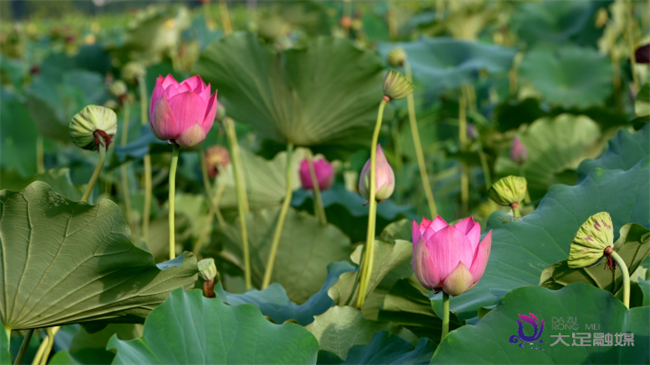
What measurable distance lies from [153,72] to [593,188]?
163cm

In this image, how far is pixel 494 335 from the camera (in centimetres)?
61

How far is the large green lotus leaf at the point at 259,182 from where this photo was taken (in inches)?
69.7

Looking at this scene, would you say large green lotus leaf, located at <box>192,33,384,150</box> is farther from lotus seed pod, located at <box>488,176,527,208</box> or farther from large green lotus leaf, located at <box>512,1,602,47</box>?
large green lotus leaf, located at <box>512,1,602,47</box>

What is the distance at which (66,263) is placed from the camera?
0.73 m

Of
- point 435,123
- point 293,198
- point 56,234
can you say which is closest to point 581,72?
point 435,123

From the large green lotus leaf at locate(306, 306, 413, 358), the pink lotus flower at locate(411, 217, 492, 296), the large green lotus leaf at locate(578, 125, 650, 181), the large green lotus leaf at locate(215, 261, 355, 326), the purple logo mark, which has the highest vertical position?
the pink lotus flower at locate(411, 217, 492, 296)

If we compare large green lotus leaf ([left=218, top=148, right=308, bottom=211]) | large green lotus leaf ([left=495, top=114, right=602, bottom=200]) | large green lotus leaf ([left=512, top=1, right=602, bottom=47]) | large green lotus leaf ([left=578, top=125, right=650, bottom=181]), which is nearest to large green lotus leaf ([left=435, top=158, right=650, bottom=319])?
large green lotus leaf ([left=578, top=125, right=650, bottom=181])

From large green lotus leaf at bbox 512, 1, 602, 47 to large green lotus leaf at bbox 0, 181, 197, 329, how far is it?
2.75 metres

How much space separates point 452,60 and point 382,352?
171 centimetres

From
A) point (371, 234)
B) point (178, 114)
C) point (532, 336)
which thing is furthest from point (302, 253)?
point (532, 336)

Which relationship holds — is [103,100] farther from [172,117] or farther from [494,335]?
[494,335]

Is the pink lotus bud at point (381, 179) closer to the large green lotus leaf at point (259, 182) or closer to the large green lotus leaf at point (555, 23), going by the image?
the large green lotus leaf at point (259, 182)

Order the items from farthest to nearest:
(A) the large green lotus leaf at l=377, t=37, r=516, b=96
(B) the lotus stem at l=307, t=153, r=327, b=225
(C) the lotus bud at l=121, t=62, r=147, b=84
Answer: (A) the large green lotus leaf at l=377, t=37, r=516, b=96 < (C) the lotus bud at l=121, t=62, r=147, b=84 < (B) the lotus stem at l=307, t=153, r=327, b=225

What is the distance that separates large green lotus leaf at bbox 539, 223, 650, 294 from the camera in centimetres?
67
